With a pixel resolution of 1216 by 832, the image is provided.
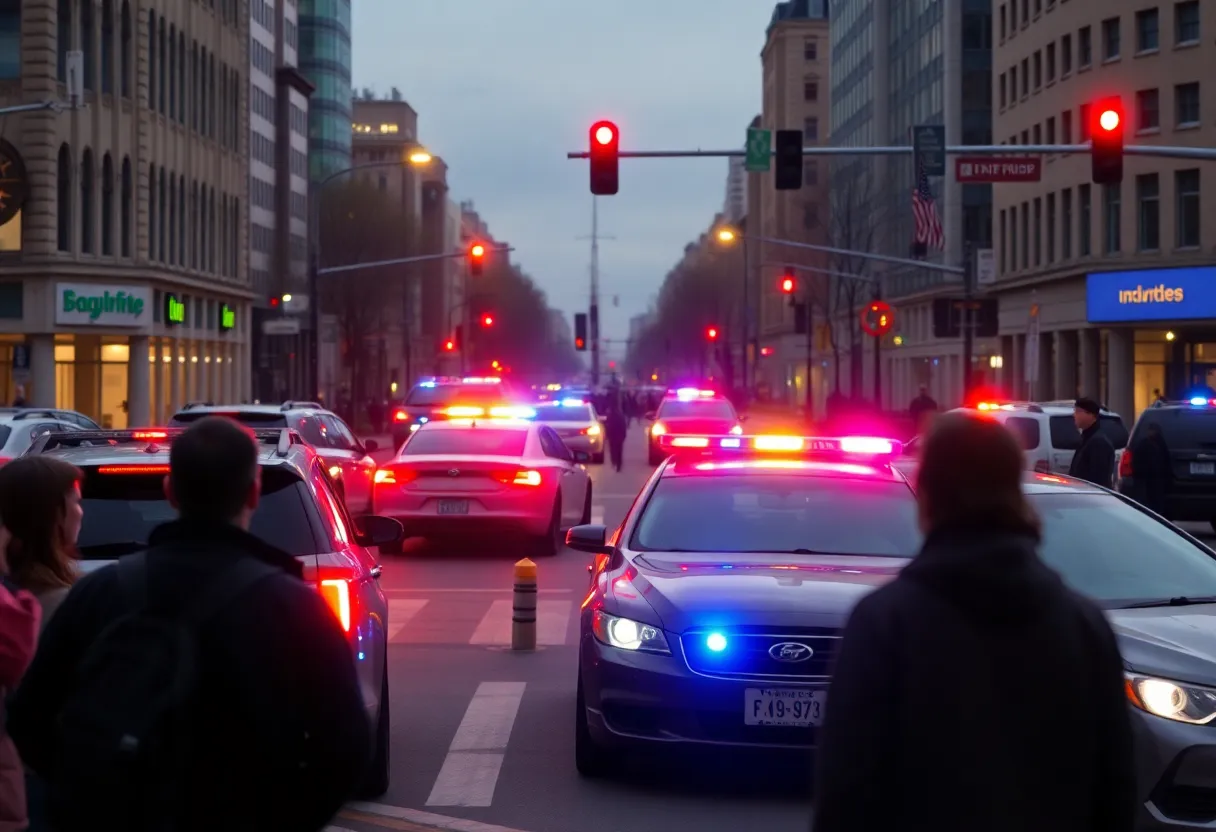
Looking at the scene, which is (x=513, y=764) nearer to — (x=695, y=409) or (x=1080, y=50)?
(x=695, y=409)

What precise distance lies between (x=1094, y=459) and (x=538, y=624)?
5.75 metres

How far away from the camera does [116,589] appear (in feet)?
12.3

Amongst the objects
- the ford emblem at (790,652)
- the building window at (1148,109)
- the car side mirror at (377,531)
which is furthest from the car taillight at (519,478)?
the building window at (1148,109)

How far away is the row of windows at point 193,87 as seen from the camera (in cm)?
5512

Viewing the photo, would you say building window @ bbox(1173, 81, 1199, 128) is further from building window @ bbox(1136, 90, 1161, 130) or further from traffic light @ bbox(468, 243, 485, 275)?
traffic light @ bbox(468, 243, 485, 275)

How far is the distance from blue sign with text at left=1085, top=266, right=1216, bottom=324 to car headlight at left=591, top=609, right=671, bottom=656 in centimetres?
4700

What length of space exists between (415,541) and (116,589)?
61.9ft

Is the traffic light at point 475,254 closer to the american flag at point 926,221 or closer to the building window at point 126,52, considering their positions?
the building window at point 126,52

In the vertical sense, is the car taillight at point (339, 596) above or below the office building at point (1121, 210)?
below

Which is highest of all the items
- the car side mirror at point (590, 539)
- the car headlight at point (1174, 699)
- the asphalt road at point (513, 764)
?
the car side mirror at point (590, 539)

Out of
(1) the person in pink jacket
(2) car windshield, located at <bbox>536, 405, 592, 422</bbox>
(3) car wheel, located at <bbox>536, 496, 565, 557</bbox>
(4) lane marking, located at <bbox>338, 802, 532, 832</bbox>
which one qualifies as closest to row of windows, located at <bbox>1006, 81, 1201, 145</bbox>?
(2) car windshield, located at <bbox>536, 405, 592, 422</bbox>

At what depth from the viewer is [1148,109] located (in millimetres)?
54906

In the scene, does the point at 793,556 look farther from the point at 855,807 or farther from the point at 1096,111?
the point at 1096,111

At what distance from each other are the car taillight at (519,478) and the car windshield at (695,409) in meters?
22.5
